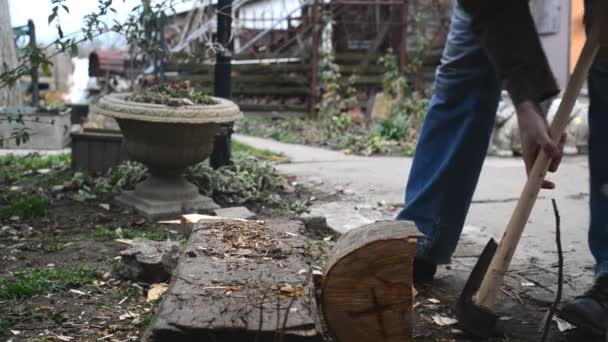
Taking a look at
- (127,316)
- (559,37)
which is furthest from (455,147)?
(559,37)

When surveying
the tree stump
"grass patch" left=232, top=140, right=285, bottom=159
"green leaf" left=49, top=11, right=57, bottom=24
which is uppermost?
"green leaf" left=49, top=11, right=57, bottom=24

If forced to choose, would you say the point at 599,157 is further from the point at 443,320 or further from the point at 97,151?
the point at 97,151

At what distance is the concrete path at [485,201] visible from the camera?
3.41 metres

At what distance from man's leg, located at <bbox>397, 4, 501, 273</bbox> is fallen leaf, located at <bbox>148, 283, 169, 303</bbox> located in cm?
99

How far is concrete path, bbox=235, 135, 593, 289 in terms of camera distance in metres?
3.41

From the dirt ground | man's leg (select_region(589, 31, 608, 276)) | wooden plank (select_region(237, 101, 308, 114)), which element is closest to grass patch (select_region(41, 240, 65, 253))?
the dirt ground

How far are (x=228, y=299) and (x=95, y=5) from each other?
2.72 meters

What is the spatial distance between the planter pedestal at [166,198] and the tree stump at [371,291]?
2105 millimetres

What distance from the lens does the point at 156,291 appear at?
2672mm

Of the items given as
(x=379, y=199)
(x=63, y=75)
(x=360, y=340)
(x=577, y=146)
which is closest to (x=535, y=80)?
(x=360, y=340)

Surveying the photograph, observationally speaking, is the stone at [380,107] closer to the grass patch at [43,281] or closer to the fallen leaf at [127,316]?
the grass patch at [43,281]

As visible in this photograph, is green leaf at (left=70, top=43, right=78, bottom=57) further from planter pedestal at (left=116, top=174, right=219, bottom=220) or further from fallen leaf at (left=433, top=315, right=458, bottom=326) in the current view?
fallen leaf at (left=433, top=315, right=458, bottom=326)

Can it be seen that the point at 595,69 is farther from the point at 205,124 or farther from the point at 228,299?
the point at 205,124

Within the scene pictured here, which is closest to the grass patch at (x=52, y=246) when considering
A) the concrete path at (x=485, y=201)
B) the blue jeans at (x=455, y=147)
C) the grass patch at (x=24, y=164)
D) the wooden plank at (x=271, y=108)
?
the concrete path at (x=485, y=201)
